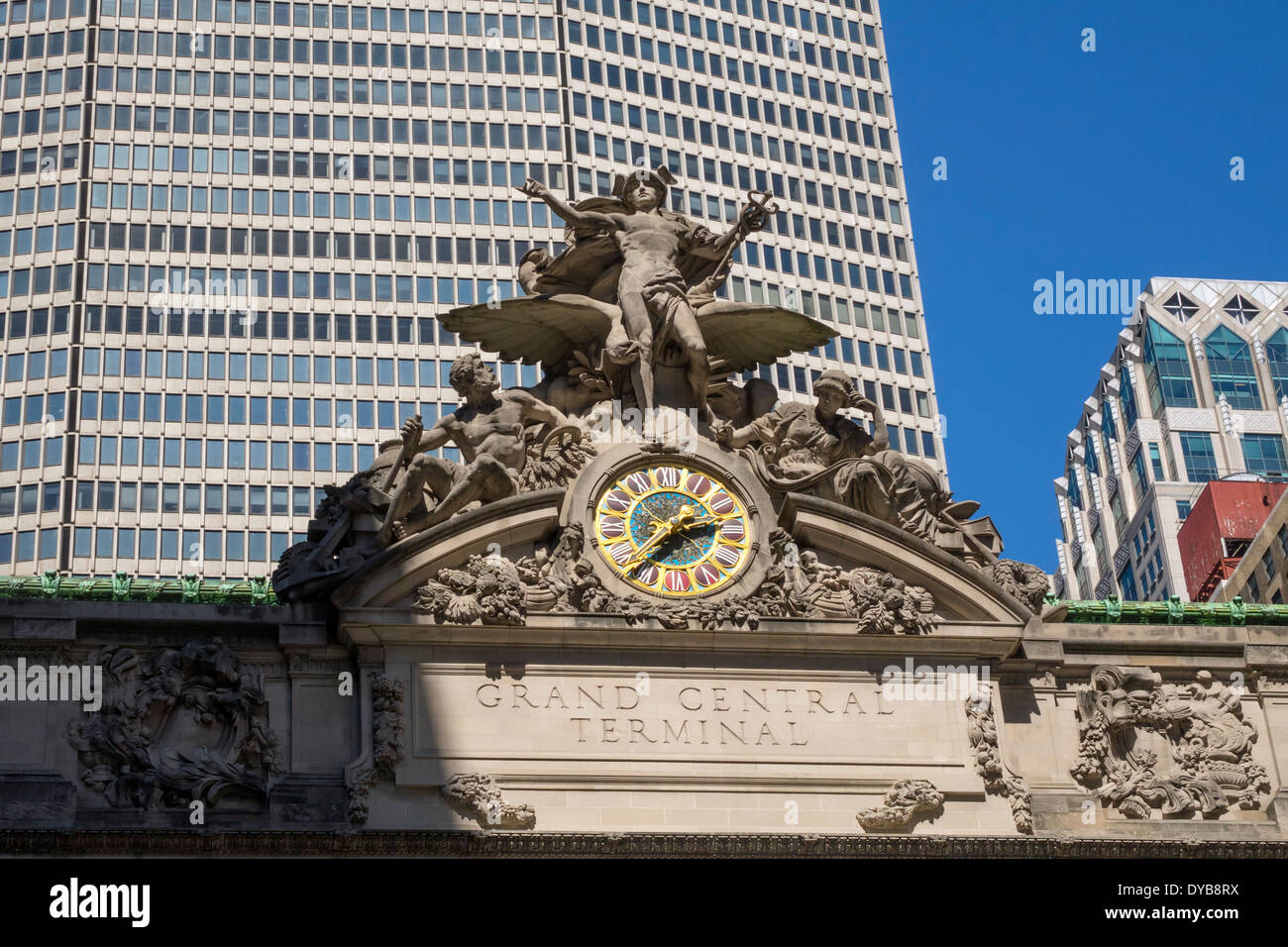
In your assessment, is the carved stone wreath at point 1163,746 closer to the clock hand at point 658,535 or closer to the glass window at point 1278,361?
the clock hand at point 658,535

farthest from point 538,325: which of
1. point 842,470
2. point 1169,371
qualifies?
point 1169,371

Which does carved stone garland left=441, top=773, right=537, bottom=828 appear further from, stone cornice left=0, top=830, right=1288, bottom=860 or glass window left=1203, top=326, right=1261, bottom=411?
glass window left=1203, top=326, right=1261, bottom=411

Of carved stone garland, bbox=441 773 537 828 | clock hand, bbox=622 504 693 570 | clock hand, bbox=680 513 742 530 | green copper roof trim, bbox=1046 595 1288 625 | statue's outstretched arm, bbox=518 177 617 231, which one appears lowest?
carved stone garland, bbox=441 773 537 828

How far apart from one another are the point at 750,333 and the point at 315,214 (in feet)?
189

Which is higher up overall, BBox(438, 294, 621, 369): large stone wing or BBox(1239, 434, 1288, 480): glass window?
BBox(1239, 434, 1288, 480): glass window

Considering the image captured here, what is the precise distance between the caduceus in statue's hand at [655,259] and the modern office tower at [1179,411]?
8678 cm

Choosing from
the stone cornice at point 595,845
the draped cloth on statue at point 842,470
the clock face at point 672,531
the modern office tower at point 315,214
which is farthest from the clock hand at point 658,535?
the modern office tower at point 315,214

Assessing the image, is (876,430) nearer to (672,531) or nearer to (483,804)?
(672,531)

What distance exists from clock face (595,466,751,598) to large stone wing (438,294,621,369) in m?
3.00

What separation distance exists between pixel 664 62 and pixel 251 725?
7120 cm

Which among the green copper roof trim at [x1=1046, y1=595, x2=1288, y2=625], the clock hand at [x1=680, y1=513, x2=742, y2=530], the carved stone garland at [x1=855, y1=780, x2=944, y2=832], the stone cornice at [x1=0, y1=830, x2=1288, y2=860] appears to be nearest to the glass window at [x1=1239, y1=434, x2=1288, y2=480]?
the green copper roof trim at [x1=1046, y1=595, x2=1288, y2=625]

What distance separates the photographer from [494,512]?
3606 cm

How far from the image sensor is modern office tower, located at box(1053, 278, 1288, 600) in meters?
128

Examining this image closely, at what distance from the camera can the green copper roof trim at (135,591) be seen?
3591cm
